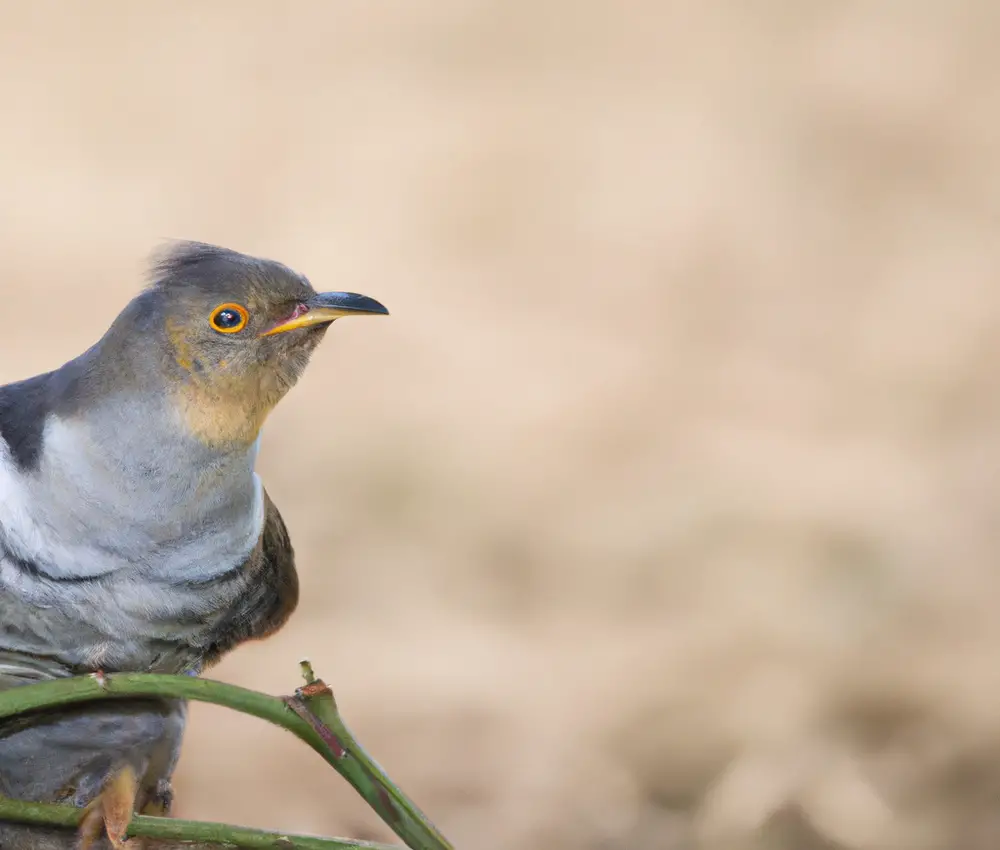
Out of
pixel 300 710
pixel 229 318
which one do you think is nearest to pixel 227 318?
pixel 229 318

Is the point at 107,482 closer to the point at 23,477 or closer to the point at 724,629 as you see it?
the point at 23,477

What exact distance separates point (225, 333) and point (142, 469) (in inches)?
3.9

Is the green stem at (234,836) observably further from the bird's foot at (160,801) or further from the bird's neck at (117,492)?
the bird's foot at (160,801)

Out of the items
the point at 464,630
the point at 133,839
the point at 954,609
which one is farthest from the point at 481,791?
the point at 133,839

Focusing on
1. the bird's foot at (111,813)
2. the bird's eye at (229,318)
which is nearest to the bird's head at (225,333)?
the bird's eye at (229,318)

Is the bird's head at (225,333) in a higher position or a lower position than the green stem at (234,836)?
higher

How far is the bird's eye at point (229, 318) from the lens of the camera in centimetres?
84

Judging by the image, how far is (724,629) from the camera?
170cm

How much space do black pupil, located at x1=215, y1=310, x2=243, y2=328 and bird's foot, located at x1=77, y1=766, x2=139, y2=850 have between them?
30 cm

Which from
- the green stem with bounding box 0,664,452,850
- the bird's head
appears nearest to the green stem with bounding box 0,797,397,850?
the green stem with bounding box 0,664,452,850

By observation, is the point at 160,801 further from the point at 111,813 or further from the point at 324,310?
the point at 324,310

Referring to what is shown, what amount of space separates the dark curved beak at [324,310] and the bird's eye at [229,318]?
17mm

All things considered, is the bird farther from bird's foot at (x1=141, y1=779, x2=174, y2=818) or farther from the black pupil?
bird's foot at (x1=141, y1=779, x2=174, y2=818)

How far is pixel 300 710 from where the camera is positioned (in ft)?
2.02
